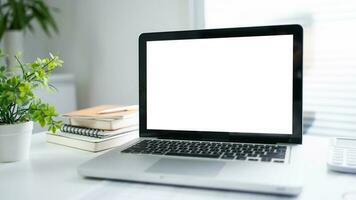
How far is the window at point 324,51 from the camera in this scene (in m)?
1.45

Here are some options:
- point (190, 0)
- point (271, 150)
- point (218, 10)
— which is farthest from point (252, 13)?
point (271, 150)

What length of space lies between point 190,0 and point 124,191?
115cm

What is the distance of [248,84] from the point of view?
879mm

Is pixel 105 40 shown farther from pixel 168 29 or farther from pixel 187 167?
pixel 187 167

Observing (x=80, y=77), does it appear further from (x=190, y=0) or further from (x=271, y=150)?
(x=271, y=150)

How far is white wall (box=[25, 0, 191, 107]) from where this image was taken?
1.71m

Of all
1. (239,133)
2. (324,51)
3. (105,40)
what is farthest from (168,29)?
(239,133)

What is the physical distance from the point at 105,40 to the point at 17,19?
17.6 inches

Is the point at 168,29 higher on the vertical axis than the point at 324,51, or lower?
higher

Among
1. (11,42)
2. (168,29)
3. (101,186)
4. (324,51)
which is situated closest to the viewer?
(101,186)

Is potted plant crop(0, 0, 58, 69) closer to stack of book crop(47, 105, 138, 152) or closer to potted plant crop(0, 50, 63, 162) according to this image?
stack of book crop(47, 105, 138, 152)

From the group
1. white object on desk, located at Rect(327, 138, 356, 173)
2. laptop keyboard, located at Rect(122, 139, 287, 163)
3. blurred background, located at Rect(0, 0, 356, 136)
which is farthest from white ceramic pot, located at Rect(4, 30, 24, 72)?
white object on desk, located at Rect(327, 138, 356, 173)

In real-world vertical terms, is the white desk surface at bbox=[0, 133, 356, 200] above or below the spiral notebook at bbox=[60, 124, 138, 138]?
below

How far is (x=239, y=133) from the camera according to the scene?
877 mm
